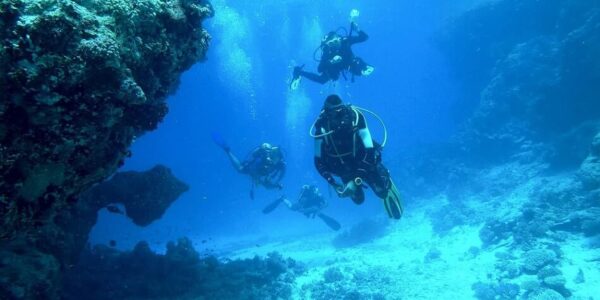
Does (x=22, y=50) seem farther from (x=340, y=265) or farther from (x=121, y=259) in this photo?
(x=340, y=265)

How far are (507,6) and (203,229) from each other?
44.9 meters

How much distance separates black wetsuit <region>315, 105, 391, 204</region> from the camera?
6.42 metres

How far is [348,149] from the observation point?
650 cm

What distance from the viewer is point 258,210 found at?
5572cm

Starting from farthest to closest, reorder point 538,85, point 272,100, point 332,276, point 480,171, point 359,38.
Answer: point 272,100
point 480,171
point 538,85
point 332,276
point 359,38

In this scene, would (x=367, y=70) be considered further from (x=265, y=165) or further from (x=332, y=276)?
(x=332, y=276)

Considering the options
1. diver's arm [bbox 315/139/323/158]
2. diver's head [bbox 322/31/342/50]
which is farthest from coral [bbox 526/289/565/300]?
diver's head [bbox 322/31/342/50]

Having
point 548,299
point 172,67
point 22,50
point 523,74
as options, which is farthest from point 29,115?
point 523,74

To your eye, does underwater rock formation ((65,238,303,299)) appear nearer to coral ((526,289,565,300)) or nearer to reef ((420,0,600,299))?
reef ((420,0,600,299))

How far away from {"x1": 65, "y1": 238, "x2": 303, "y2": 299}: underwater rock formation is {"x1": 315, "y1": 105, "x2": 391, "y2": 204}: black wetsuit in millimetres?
5153

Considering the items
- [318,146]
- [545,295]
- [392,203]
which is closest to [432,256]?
[545,295]

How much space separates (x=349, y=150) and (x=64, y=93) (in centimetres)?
439

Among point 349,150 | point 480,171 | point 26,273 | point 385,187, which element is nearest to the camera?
point 26,273

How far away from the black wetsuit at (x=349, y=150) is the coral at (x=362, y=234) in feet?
47.0
